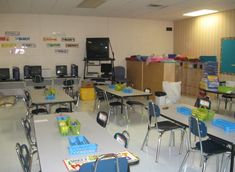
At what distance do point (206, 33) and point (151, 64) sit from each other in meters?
2.44

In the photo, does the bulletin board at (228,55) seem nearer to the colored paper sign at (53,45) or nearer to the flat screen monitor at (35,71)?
the colored paper sign at (53,45)

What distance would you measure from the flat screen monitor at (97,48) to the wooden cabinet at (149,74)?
115 centimetres

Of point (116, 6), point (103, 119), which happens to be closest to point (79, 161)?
point (103, 119)

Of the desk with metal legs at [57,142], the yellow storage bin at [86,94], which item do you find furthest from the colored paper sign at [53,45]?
the desk with metal legs at [57,142]

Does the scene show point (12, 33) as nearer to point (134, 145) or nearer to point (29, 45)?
point (29, 45)

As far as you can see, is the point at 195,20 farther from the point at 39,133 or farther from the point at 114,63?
the point at 39,133

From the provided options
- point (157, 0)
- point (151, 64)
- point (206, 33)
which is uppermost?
point (157, 0)

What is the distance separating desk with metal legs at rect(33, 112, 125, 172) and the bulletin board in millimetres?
6334

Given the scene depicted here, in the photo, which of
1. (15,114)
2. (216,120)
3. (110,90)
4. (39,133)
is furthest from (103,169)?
(15,114)

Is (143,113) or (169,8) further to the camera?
(169,8)

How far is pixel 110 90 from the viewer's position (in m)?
6.50

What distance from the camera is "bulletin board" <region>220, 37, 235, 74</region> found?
8.40 m

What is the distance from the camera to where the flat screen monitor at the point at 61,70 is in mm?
9505

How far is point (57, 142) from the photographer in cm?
268
